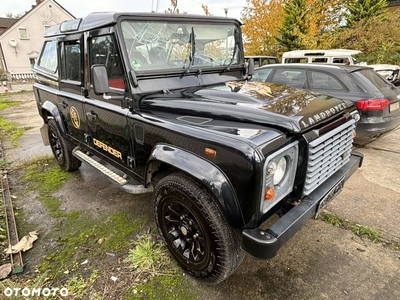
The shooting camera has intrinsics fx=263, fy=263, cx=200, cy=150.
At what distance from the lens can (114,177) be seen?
9.73 ft

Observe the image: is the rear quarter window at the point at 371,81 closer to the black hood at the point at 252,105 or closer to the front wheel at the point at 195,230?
the black hood at the point at 252,105

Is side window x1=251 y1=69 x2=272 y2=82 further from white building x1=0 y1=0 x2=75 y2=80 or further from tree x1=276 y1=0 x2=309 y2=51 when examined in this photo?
white building x1=0 y1=0 x2=75 y2=80

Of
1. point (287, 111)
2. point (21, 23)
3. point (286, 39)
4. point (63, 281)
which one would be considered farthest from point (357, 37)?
point (21, 23)

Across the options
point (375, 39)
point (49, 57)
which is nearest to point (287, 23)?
point (375, 39)

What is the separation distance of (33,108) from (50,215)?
381 inches

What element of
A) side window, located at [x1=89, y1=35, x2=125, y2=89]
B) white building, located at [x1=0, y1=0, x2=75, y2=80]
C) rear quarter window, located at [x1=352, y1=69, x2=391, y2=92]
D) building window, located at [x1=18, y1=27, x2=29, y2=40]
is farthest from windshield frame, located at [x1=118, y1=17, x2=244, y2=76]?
building window, located at [x1=18, y1=27, x2=29, y2=40]

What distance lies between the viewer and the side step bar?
261 centimetres

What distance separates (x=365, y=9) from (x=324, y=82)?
16.1 meters

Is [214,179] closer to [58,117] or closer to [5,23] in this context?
[58,117]

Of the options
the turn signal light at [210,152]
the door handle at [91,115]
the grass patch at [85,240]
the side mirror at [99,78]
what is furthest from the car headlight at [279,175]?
the door handle at [91,115]

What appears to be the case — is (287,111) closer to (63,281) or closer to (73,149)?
(63,281)

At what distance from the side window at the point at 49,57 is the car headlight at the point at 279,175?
3699 millimetres

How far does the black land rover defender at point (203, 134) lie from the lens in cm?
175

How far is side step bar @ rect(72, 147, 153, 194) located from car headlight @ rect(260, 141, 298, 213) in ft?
4.23
